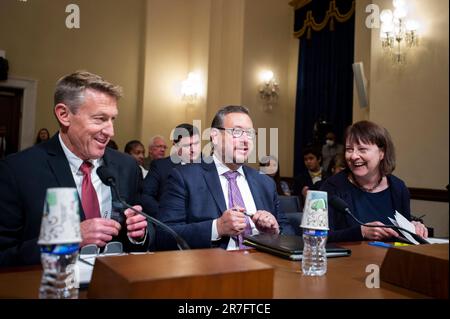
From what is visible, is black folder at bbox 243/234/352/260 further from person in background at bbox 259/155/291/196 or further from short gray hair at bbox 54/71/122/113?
person in background at bbox 259/155/291/196

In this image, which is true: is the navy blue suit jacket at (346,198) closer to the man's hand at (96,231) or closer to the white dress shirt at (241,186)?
the white dress shirt at (241,186)

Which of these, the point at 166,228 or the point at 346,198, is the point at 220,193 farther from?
the point at 166,228

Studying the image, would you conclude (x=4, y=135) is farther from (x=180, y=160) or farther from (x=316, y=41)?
(x=316, y=41)

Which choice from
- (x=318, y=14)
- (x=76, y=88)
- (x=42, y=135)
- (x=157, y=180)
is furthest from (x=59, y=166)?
(x=318, y=14)

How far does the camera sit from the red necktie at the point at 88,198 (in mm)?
1626

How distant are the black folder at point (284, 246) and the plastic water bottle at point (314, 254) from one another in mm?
103

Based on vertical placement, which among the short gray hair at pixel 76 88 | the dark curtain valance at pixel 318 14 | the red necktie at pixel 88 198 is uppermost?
the dark curtain valance at pixel 318 14

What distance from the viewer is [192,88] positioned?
7957mm

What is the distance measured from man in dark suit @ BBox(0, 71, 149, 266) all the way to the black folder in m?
0.41

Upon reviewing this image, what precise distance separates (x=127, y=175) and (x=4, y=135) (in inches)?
235

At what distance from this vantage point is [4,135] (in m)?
6.96

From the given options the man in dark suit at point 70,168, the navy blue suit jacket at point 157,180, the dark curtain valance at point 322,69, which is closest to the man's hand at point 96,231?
the man in dark suit at point 70,168
